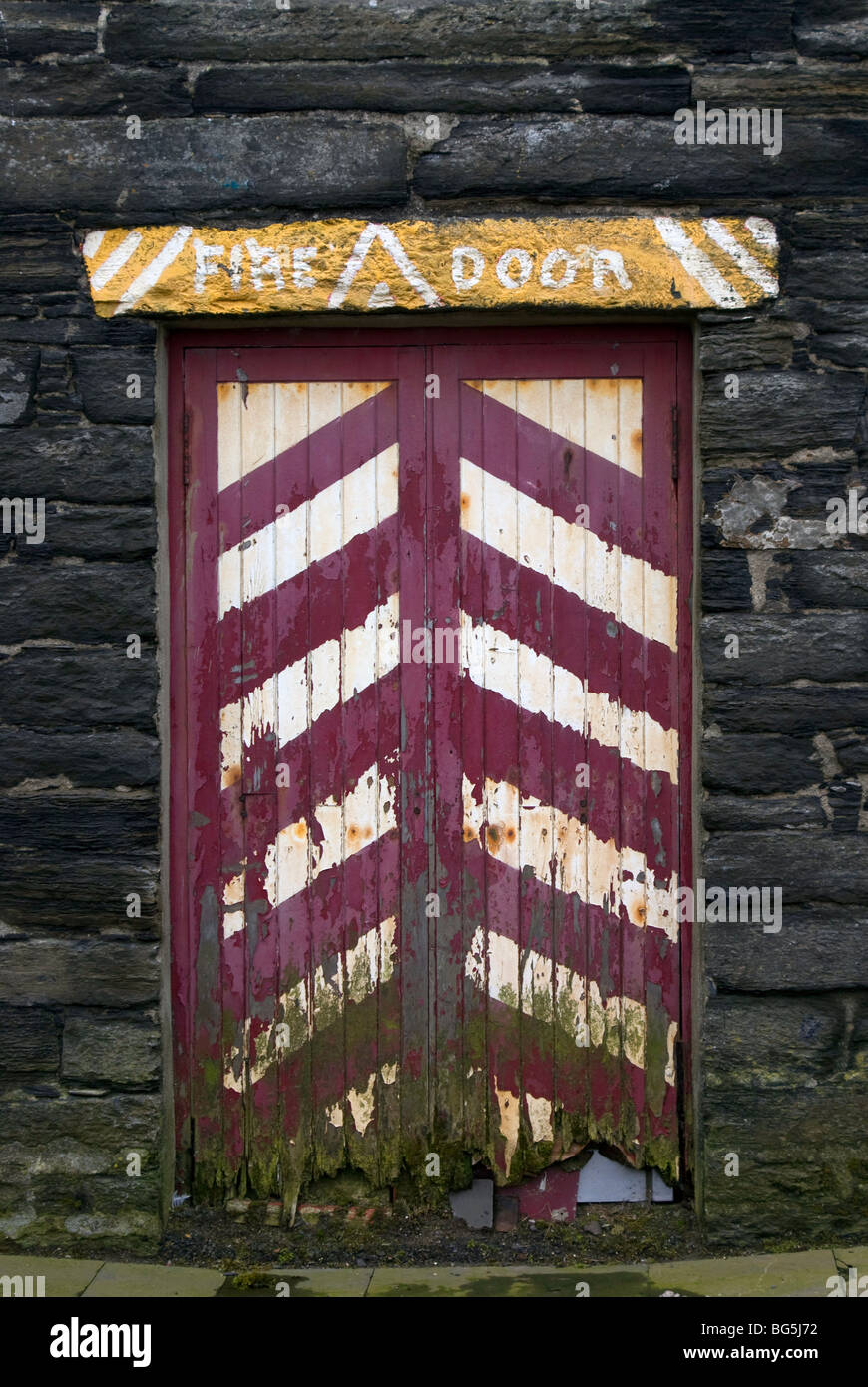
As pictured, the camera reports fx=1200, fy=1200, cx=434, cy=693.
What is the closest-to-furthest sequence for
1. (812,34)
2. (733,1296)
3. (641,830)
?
(733,1296) → (812,34) → (641,830)

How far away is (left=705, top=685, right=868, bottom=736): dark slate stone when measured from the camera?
3.51m

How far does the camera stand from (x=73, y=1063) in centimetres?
354

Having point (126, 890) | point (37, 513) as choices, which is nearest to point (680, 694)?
point (126, 890)

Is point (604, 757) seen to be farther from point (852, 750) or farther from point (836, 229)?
point (836, 229)

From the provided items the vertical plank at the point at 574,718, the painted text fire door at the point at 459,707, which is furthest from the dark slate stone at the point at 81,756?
the vertical plank at the point at 574,718

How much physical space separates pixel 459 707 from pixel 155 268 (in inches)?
62.1

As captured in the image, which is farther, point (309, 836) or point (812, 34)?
point (309, 836)

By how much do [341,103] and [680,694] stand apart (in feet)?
6.61

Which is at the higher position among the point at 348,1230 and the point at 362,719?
the point at 362,719

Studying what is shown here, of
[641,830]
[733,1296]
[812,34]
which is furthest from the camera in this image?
[641,830]

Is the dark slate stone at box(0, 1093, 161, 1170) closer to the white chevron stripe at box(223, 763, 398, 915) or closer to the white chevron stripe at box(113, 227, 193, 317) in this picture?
the white chevron stripe at box(223, 763, 398, 915)

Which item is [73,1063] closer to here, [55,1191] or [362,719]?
[55,1191]

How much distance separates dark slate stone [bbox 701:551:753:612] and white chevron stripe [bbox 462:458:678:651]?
19cm

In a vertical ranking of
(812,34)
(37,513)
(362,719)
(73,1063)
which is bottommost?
(73,1063)
